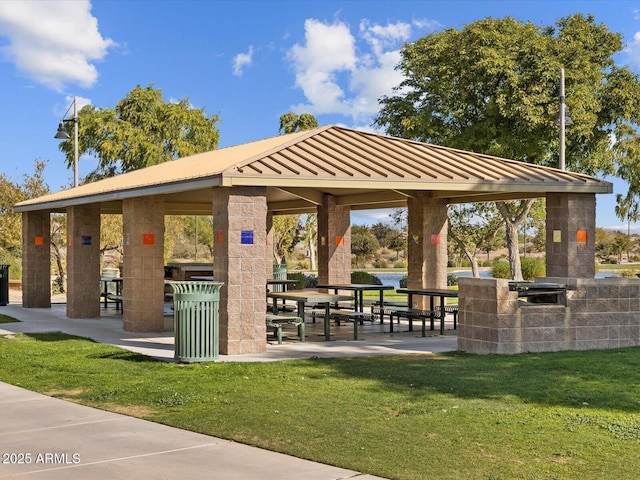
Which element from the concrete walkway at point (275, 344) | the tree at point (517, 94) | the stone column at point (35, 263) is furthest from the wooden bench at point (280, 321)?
the tree at point (517, 94)

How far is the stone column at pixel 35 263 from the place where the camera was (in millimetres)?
25234

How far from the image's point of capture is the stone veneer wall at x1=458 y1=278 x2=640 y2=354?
43.6 feet

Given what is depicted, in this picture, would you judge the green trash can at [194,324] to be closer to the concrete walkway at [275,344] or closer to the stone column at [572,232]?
the concrete walkway at [275,344]

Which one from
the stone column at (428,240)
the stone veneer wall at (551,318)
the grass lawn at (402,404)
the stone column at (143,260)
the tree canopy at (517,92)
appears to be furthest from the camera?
the tree canopy at (517,92)

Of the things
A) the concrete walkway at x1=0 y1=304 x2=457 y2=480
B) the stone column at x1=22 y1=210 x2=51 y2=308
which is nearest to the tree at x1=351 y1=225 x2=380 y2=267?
the stone column at x1=22 y1=210 x2=51 y2=308

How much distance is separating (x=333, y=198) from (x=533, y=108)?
11009 millimetres

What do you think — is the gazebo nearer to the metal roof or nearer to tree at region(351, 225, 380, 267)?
the metal roof

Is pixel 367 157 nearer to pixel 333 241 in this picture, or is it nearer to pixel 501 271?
pixel 333 241

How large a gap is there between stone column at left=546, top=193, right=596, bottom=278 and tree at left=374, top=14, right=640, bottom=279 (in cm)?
1465

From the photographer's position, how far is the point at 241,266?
13602mm

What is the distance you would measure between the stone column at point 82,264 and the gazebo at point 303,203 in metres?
0.03

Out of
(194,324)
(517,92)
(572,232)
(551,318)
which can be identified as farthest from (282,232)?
(194,324)

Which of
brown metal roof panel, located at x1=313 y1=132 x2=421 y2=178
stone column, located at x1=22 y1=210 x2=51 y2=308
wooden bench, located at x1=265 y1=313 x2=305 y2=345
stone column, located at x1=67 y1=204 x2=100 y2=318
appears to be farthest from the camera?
→ stone column, located at x1=22 y1=210 x2=51 y2=308

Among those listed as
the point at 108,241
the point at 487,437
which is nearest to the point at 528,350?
the point at 487,437
